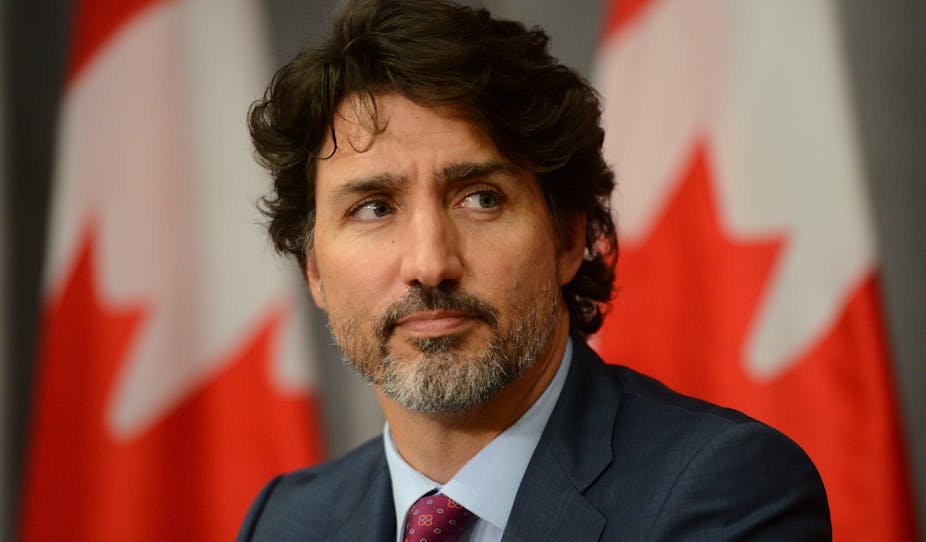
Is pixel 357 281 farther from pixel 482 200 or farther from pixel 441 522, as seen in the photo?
pixel 441 522

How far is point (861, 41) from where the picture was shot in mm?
3260

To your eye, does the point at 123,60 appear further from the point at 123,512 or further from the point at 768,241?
the point at 768,241

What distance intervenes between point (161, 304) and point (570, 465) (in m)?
1.79

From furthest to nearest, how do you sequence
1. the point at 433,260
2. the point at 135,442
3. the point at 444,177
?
the point at 135,442, the point at 444,177, the point at 433,260

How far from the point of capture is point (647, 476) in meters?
2.04

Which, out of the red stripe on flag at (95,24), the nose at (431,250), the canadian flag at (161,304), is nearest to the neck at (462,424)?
the nose at (431,250)

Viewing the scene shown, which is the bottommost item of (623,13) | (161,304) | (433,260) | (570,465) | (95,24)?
(570,465)

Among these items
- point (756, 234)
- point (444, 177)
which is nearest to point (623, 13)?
point (756, 234)

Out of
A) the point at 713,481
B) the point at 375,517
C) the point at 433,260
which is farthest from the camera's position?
the point at 375,517

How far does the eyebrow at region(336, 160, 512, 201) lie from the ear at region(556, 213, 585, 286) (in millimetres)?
299

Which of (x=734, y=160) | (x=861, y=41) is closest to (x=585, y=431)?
(x=734, y=160)

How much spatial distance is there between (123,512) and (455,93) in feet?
6.49

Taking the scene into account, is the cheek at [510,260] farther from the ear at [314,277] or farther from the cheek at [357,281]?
A: the ear at [314,277]

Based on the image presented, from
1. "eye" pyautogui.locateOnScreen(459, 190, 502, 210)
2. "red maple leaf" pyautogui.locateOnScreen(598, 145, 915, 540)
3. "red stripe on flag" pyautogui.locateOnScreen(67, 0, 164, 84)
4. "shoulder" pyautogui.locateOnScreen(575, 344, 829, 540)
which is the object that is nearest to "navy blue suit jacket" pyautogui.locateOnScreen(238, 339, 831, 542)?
"shoulder" pyautogui.locateOnScreen(575, 344, 829, 540)
